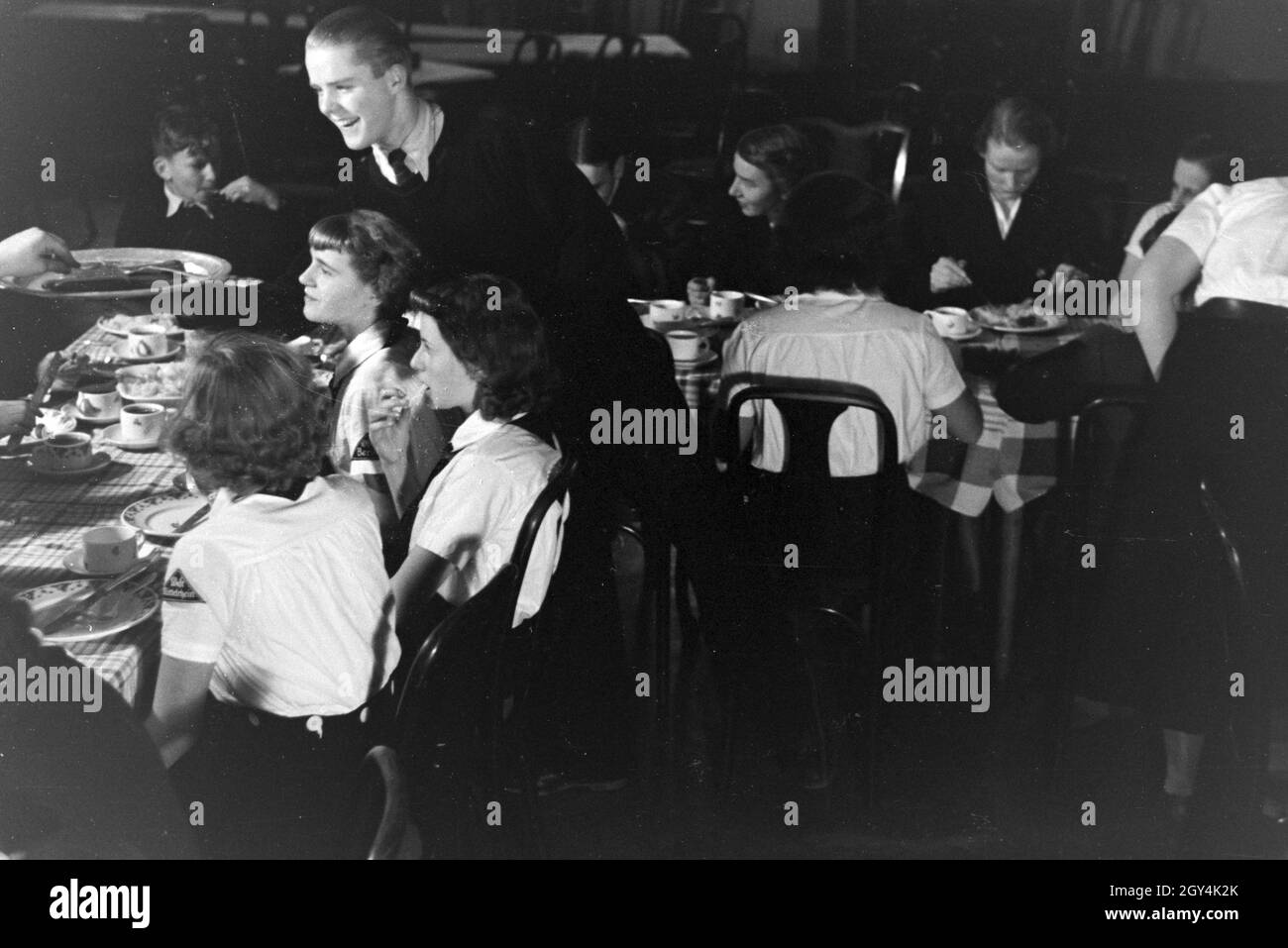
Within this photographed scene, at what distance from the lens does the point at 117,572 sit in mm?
1806

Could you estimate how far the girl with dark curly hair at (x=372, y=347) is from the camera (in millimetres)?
2150

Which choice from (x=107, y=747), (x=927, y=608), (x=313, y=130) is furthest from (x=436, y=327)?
(x=927, y=608)

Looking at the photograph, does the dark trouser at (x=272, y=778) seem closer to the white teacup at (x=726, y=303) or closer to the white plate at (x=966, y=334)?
the white teacup at (x=726, y=303)

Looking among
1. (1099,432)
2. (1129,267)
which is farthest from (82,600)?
(1129,267)

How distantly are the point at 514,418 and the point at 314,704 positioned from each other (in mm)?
588

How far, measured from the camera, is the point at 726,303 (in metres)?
2.26

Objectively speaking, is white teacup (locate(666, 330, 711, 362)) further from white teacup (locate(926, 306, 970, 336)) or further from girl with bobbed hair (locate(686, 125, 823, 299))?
white teacup (locate(926, 306, 970, 336))

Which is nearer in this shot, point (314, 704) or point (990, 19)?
point (314, 704)

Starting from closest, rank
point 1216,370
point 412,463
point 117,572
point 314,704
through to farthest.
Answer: point 117,572
point 314,704
point 412,463
point 1216,370

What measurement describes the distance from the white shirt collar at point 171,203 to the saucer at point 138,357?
222mm

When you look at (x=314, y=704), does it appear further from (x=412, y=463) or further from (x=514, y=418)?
(x=514, y=418)

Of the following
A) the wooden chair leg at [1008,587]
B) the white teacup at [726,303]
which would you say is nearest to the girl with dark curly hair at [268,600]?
the white teacup at [726,303]

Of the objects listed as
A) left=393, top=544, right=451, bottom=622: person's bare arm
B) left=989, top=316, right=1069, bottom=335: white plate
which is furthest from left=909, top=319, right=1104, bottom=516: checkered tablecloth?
left=393, top=544, right=451, bottom=622: person's bare arm
